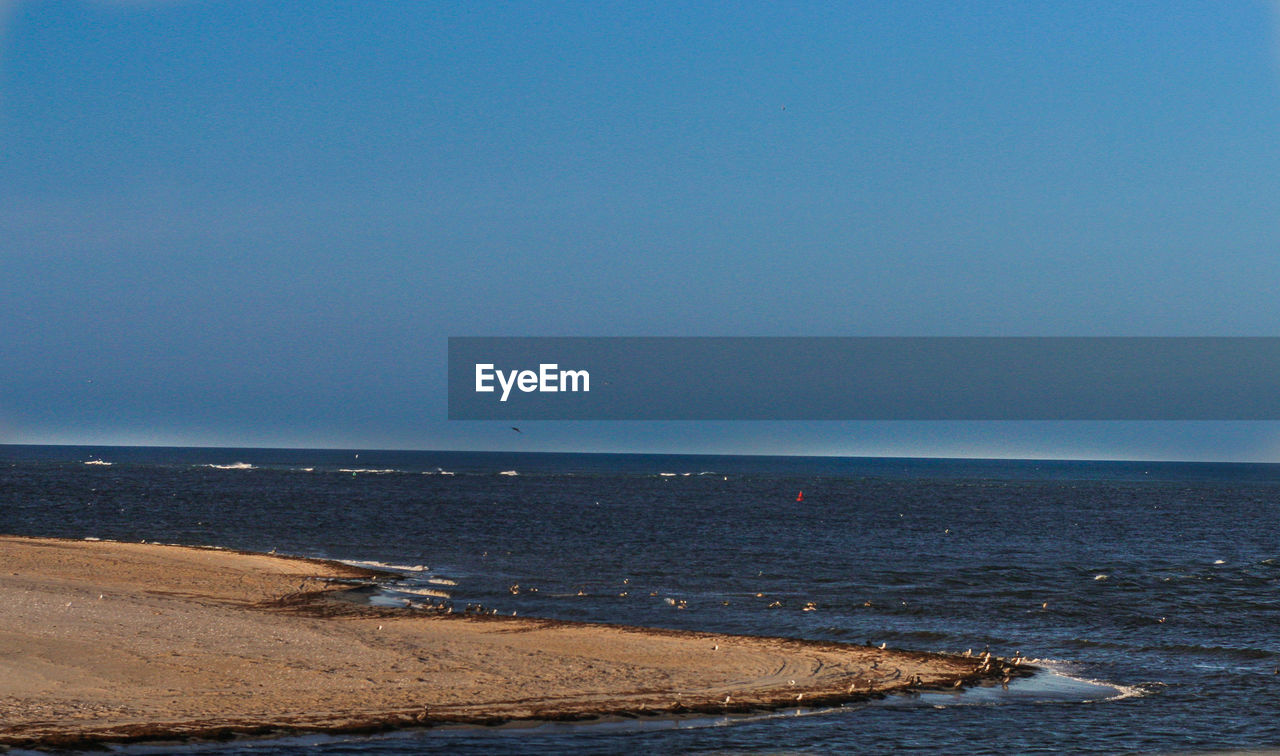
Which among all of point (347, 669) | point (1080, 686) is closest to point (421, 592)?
point (347, 669)

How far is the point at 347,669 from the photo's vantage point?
20.6m

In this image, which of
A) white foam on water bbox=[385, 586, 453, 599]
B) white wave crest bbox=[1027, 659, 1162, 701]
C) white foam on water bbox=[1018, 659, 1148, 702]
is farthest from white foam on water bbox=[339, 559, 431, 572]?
white foam on water bbox=[1018, 659, 1148, 702]

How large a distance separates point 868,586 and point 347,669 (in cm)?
2361

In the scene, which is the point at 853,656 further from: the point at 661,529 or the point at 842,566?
the point at 661,529

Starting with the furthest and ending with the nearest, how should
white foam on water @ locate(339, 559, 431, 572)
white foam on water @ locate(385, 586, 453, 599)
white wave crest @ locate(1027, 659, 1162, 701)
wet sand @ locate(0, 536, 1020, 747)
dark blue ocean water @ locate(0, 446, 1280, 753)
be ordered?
white foam on water @ locate(339, 559, 431, 572) → white foam on water @ locate(385, 586, 453, 599) → white wave crest @ locate(1027, 659, 1162, 701) → dark blue ocean water @ locate(0, 446, 1280, 753) → wet sand @ locate(0, 536, 1020, 747)

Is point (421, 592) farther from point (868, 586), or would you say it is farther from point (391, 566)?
point (868, 586)

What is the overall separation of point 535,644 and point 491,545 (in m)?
30.2

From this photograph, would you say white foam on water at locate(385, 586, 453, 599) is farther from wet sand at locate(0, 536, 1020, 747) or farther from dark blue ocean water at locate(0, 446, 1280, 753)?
wet sand at locate(0, 536, 1020, 747)

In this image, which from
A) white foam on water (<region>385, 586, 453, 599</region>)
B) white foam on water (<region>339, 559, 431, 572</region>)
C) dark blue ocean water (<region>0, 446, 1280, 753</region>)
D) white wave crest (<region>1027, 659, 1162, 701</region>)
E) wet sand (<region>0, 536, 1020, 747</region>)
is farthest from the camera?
white foam on water (<region>339, 559, 431, 572</region>)

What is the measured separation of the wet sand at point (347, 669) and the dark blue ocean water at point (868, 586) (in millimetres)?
1020

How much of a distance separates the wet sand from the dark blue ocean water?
102 cm

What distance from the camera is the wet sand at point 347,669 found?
672 inches

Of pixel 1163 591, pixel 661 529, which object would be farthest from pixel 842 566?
pixel 661 529

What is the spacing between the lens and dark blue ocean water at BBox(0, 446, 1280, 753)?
18.2m
